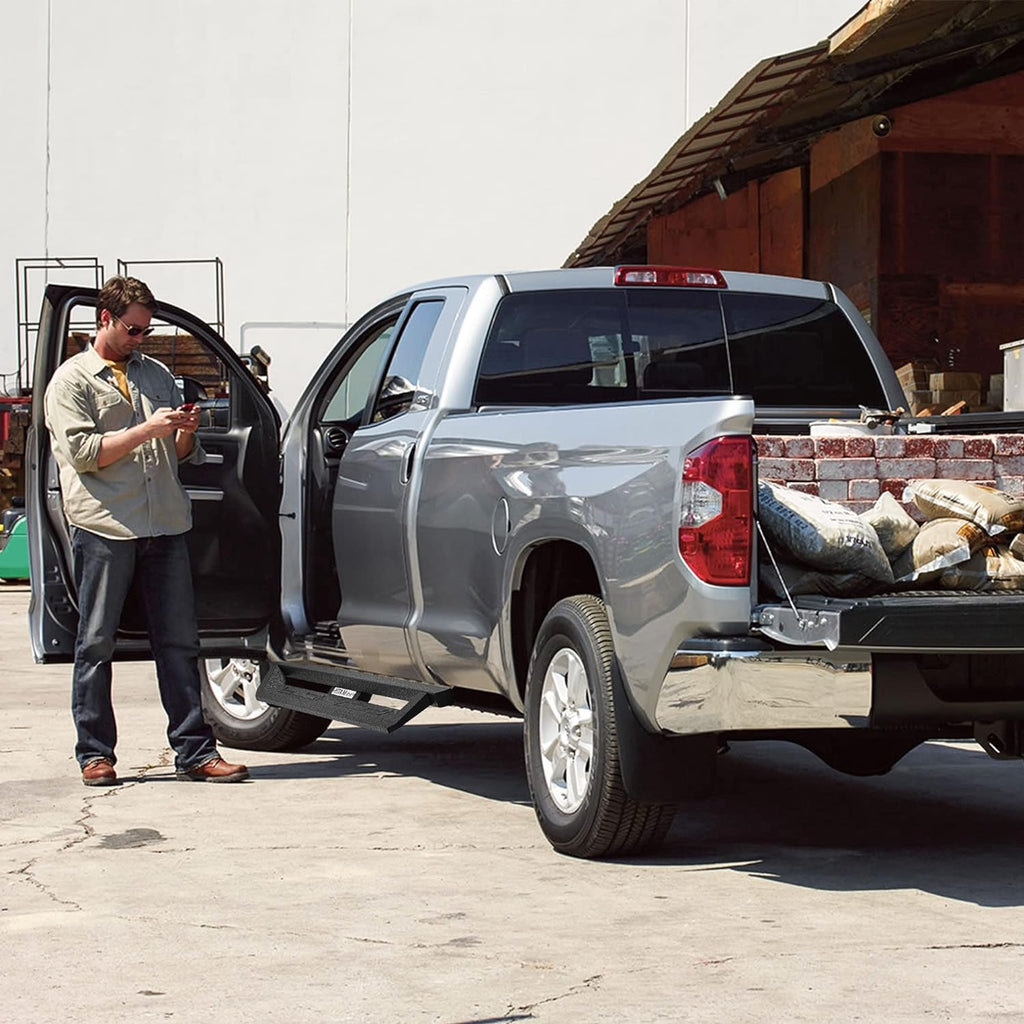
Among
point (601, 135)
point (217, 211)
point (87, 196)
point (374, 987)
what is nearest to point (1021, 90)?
point (601, 135)

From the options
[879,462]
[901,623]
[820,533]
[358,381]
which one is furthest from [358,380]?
[901,623]

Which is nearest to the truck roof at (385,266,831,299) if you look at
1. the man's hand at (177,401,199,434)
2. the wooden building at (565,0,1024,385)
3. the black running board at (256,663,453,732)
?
the man's hand at (177,401,199,434)

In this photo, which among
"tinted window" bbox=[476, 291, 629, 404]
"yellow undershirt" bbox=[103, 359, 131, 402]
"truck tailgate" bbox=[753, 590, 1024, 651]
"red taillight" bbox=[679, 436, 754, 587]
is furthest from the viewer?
"yellow undershirt" bbox=[103, 359, 131, 402]

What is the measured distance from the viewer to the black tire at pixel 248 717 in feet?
31.4

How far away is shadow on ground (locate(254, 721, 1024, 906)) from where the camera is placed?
653 cm

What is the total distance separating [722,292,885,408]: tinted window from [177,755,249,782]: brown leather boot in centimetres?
267

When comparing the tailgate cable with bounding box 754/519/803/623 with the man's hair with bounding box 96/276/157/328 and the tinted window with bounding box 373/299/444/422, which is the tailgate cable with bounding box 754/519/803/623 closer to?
the tinted window with bounding box 373/299/444/422

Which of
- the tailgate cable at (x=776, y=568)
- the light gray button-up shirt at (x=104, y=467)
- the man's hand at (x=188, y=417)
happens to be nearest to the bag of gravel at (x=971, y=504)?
the tailgate cable at (x=776, y=568)

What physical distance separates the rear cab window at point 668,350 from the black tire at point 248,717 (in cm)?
236

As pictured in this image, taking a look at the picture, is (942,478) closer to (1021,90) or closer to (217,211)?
(1021,90)

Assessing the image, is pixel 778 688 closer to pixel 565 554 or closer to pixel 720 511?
pixel 720 511

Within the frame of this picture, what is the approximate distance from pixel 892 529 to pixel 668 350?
2056mm

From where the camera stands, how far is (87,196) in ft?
91.0

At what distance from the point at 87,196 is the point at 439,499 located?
21317mm
